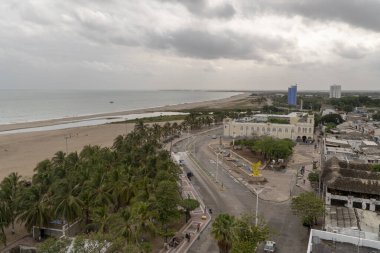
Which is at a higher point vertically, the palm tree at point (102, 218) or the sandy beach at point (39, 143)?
the palm tree at point (102, 218)

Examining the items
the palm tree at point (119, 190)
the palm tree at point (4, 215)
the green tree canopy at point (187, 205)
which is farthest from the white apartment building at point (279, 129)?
the palm tree at point (4, 215)

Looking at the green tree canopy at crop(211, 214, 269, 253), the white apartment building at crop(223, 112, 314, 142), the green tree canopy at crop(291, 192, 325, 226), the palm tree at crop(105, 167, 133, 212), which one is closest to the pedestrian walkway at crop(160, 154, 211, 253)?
the green tree canopy at crop(211, 214, 269, 253)

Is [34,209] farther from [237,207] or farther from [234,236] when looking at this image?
[237,207]

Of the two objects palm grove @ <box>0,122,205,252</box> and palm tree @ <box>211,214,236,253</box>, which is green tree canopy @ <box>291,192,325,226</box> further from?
palm tree @ <box>211,214,236,253</box>

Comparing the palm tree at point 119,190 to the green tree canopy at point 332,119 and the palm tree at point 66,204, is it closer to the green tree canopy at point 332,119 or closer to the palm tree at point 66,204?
the palm tree at point 66,204

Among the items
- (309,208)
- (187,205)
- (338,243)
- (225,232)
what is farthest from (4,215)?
(309,208)
